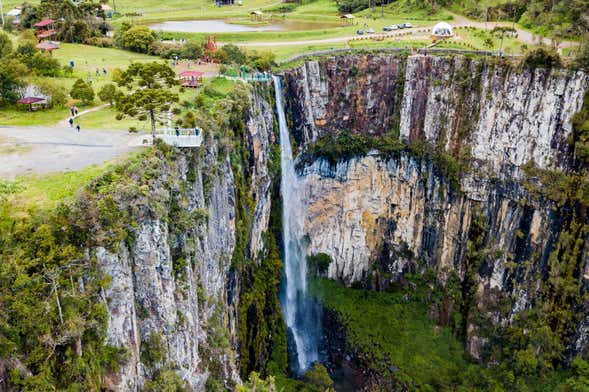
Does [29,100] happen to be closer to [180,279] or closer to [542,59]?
[180,279]

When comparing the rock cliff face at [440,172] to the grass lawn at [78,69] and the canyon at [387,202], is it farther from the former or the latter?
the grass lawn at [78,69]

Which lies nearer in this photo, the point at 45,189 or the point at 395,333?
the point at 45,189

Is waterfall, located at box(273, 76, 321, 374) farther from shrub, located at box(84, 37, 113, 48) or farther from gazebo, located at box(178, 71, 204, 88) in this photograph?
shrub, located at box(84, 37, 113, 48)

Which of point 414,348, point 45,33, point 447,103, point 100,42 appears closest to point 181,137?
point 447,103

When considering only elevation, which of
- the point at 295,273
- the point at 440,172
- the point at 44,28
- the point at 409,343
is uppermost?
the point at 44,28

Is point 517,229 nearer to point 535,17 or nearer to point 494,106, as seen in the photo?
point 494,106
